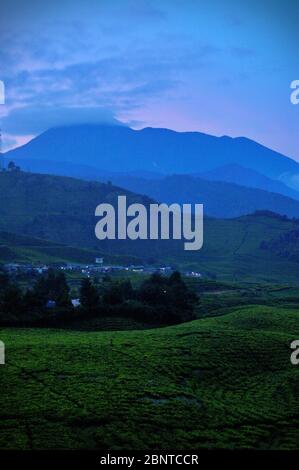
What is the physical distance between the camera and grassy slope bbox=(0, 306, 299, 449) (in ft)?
115

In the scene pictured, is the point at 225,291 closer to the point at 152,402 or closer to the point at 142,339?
the point at 142,339

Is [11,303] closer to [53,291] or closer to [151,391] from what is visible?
[53,291]

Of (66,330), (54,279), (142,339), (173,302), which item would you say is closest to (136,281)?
(54,279)

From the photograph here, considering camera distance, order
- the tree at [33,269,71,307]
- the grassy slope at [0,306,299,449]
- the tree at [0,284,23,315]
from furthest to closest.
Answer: the tree at [33,269,71,307] → the tree at [0,284,23,315] → the grassy slope at [0,306,299,449]

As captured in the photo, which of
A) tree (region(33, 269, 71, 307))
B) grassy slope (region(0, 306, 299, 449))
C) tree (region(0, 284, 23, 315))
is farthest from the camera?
tree (region(33, 269, 71, 307))

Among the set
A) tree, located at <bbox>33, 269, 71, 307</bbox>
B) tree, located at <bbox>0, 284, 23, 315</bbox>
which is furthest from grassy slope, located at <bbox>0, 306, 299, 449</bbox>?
tree, located at <bbox>33, 269, 71, 307</bbox>

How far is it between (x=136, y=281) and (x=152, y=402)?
4960 inches

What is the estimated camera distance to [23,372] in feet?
150

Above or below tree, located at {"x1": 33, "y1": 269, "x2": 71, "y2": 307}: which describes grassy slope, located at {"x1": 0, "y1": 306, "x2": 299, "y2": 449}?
below

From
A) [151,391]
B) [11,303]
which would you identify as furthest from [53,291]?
[151,391]

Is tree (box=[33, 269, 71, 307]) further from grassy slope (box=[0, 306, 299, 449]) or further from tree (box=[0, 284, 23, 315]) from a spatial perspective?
grassy slope (box=[0, 306, 299, 449])

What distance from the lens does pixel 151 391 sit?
42.3 meters
